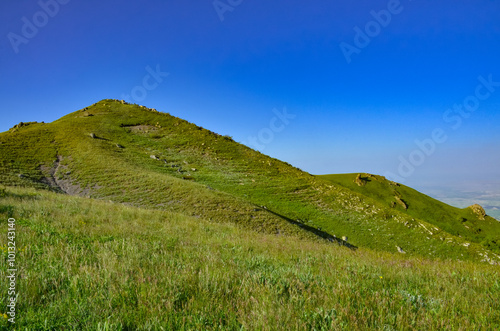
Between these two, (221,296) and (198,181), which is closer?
(221,296)

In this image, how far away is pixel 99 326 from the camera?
2736mm

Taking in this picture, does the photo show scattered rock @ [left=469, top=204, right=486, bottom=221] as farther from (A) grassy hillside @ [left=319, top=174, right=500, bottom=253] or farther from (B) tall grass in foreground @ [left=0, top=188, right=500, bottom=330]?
(B) tall grass in foreground @ [left=0, top=188, right=500, bottom=330]

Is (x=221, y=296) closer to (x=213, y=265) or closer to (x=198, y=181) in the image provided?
(x=213, y=265)

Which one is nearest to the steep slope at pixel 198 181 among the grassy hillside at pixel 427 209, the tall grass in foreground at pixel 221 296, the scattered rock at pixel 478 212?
the grassy hillside at pixel 427 209

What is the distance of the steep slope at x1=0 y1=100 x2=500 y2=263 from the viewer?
87.5ft

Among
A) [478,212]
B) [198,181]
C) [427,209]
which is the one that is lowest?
[427,209]

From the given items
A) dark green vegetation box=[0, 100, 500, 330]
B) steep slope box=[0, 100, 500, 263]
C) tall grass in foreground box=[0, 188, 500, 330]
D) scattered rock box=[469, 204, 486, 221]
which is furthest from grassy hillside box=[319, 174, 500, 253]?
tall grass in foreground box=[0, 188, 500, 330]

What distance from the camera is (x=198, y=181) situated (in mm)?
39094

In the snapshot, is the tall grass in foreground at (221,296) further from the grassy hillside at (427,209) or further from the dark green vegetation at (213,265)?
the grassy hillside at (427,209)

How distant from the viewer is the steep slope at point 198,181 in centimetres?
2667

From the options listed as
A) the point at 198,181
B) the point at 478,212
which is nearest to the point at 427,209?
the point at 478,212

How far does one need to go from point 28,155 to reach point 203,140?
28.8 m

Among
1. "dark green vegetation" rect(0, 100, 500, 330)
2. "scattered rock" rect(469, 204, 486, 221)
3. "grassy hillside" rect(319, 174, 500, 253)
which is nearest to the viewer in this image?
"dark green vegetation" rect(0, 100, 500, 330)

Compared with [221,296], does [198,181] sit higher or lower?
higher
